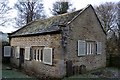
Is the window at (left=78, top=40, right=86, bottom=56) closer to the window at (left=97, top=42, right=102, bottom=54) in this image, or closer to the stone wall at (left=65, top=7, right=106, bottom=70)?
the stone wall at (left=65, top=7, right=106, bottom=70)

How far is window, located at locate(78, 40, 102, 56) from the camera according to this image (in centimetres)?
1731

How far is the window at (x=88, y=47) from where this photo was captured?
56.8ft

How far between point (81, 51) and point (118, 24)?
17.5 meters

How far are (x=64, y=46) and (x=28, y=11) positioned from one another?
25545 millimetres

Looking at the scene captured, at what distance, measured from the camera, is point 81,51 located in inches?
682

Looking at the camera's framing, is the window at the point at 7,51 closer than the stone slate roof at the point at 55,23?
No

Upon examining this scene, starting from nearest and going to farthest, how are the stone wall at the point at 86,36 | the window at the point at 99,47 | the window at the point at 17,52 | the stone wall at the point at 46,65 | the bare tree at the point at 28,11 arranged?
the stone wall at the point at 46,65 → the stone wall at the point at 86,36 → the window at the point at 99,47 → the window at the point at 17,52 → the bare tree at the point at 28,11

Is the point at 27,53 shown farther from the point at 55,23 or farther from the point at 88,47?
the point at 88,47

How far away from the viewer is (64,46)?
50.5 feet

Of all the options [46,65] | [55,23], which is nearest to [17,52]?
[55,23]

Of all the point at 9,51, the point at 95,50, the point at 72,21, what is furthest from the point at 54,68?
the point at 9,51

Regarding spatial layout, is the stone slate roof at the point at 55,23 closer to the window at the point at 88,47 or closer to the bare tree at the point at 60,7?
the window at the point at 88,47

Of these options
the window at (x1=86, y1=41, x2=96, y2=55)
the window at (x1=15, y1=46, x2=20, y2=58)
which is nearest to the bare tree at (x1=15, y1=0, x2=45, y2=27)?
the window at (x1=15, y1=46, x2=20, y2=58)

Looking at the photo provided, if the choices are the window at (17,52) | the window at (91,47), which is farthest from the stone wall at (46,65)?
the window at (91,47)
